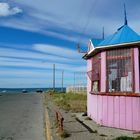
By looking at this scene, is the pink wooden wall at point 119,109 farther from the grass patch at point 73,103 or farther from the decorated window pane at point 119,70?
the grass patch at point 73,103

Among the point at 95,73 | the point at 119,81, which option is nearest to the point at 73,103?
the point at 95,73

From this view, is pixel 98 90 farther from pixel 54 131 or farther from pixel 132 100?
pixel 54 131

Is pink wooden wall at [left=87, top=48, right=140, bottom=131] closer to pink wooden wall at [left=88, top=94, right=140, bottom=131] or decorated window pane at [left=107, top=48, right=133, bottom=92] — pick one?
pink wooden wall at [left=88, top=94, right=140, bottom=131]

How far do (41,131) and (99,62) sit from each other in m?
4.43

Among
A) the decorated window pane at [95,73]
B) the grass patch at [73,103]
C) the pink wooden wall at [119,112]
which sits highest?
the decorated window pane at [95,73]

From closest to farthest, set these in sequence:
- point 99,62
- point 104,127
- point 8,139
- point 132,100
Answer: point 8,139 → point 132,100 → point 104,127 → point 99,62

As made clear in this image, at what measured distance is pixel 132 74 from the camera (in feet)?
50.3

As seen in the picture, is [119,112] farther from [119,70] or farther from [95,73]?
[95,73]

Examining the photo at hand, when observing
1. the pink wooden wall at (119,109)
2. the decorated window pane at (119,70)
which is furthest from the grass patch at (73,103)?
the decorated window pane at (119,70)

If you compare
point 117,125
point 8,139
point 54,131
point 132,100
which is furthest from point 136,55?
point 8,139

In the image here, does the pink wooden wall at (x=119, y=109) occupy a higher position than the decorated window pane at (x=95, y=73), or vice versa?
the decorated window pane at (x=95, y=73)

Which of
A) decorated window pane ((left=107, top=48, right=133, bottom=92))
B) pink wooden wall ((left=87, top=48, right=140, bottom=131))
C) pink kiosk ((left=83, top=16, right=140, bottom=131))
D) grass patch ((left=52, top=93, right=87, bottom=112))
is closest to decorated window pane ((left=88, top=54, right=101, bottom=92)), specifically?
pink kiosk ((left=83, top=16, right=140, bottom=131))

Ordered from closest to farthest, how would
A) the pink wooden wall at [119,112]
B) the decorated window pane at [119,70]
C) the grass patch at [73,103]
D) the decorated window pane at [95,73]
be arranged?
the pink wooden wall at [119,112] → the decorated window pane at [119,70] → the decorated window pane at [95,73] → the grass patch at [73,103]

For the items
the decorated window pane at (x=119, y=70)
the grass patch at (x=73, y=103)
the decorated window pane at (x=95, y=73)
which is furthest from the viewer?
the grass patch at (x=73, y=103)
